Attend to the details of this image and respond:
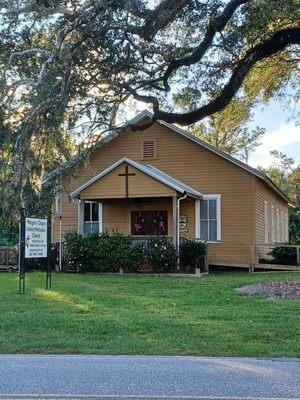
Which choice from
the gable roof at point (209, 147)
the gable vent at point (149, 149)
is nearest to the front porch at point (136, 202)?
the gable vent at point (149, 149)

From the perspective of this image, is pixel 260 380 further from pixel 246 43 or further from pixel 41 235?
pixel 246 43

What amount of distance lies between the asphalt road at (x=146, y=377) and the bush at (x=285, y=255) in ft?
60.9

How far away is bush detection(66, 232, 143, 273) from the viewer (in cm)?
2200

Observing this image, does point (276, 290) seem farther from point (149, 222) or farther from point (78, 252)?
point (149, 222)

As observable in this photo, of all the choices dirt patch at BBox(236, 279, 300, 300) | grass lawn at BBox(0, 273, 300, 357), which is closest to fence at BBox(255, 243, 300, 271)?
dirt patch at BBox(236, 279, 300, 300)

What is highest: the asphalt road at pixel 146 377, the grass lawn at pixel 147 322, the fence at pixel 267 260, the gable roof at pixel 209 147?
the gable roof at pixel 209 147

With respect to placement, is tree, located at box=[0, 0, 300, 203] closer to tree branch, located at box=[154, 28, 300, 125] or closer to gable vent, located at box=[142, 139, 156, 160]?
tree branch, located at box=[154, 28, 300, 125]

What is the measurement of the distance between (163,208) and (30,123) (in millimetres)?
13645

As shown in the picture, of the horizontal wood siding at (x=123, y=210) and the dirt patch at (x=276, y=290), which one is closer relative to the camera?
the dirt patch at (x=276, y=290)

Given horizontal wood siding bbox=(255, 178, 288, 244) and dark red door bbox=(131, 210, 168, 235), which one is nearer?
dark red door bbox=(131, 210, 168, 235)

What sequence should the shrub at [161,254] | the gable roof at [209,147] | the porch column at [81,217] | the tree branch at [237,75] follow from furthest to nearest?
the gable roof at [209,147] → the porch column at [81,217] → the shrub at [161,254] → the tree branch at [237,75]

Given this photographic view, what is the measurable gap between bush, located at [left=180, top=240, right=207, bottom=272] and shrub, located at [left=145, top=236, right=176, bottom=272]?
62 cm

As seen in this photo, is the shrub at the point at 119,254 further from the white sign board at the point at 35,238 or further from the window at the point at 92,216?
the white sign board at the point at 35,238

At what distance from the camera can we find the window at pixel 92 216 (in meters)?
26.4
